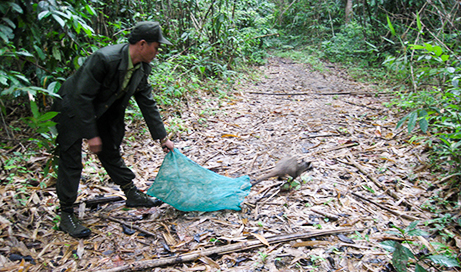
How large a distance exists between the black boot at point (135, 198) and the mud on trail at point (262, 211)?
0.24 ft

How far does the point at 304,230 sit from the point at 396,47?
7.46 metres

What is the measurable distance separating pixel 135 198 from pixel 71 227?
60 centimetres

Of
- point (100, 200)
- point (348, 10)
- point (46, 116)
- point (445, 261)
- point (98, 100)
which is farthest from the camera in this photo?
point (348, 10)

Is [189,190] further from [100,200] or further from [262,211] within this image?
[100,200]

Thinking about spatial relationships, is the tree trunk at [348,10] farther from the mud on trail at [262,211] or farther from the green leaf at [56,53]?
the green leaf at [56,53]

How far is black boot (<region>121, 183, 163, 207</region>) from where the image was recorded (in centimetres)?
282

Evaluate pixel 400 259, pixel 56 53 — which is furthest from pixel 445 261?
pixel 56 53

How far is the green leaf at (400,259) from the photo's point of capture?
1.91m

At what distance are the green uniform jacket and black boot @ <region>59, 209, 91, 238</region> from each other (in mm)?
631

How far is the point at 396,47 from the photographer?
7.83 meters

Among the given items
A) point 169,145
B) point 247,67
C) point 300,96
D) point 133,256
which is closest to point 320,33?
point 247,67

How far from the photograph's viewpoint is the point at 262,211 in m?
2.74

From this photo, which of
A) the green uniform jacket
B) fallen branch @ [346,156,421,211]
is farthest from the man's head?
fallen branch @ [346,156,421,211]

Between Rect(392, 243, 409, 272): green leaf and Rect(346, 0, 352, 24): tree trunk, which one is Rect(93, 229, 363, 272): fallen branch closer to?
Rect(392, 243, 409, 272): green leaf
